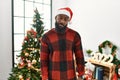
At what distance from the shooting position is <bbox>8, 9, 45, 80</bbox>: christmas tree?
268cm

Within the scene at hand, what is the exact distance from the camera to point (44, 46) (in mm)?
1891

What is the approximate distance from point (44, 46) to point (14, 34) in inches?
59.0

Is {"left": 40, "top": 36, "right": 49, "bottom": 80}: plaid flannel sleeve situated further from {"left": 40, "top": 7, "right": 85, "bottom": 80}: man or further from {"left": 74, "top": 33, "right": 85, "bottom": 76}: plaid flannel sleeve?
{"left": 74, "top": 33, "right": 85, "bottom": 76}: plaid flannel sleeve

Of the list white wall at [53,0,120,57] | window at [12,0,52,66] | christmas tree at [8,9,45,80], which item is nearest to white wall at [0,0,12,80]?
window at [12,0,52,66]

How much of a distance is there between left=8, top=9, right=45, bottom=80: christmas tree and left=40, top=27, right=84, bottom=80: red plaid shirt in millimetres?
788

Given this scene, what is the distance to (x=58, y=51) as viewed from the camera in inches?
74.1

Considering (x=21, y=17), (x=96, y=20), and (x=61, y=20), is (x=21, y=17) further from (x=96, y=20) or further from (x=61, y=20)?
(x=61, y=20)

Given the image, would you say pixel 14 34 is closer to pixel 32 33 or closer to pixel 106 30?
pixel 32 33

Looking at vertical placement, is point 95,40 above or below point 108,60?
above

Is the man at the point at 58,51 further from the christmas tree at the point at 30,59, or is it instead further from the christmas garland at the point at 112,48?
the christmas garland at the point at 112,48

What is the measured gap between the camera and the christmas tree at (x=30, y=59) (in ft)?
8.79

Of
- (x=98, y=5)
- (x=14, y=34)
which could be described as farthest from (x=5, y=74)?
(x=98, y=5)

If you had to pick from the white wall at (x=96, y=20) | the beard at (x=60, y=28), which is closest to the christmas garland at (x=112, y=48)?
the white wall at (x=96, y=20)

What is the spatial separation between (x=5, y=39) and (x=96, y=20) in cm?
155
